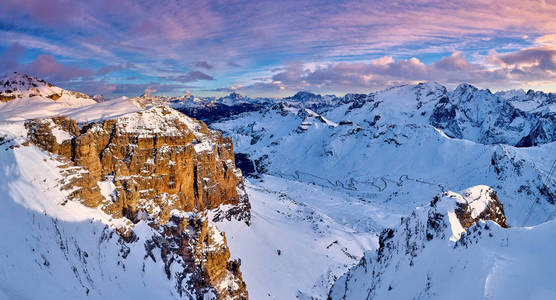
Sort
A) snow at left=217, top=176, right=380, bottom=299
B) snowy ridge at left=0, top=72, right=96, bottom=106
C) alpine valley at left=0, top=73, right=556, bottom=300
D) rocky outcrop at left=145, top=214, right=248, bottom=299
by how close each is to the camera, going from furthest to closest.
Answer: snow at left=217, top=176, right=380, bottom=299, snowy ridge at left=0, top=72, right=96, bottom=106, rocky outcrop at left=145, top=214, right=248, bottom=299, alpine valley at left=0, top=73, right=556, bottom=300

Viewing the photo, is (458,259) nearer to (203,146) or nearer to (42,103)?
(203,146)

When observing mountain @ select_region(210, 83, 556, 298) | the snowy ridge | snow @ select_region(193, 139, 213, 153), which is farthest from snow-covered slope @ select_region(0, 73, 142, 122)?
mountain @ select_region(210, 83, 556, 298)

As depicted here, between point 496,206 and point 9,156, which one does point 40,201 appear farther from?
point 496,206

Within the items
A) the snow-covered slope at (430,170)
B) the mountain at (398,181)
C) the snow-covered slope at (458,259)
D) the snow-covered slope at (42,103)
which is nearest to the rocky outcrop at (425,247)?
the snow-covered slope at (458,259)

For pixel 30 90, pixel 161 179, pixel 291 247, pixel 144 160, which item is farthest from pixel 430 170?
pixel 30 90

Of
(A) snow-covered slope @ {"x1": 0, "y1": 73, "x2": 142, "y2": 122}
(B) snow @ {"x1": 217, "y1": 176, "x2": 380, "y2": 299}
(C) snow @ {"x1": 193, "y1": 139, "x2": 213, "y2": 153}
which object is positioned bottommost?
(B) snow @ {"x1": 217, "y1": 176, "x2": 380, "y2": 299}

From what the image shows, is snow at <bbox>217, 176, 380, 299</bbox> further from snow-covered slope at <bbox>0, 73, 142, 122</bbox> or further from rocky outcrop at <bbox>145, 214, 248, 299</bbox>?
snow-covered slope at <bbox>0, 73, 142, 122</bbox>
